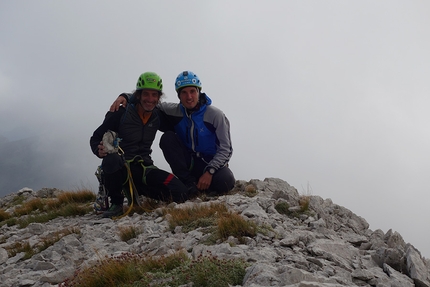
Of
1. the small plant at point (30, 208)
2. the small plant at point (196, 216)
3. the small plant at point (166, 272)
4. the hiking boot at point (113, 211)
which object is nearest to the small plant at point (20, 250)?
the hiking boot at point (113, 211)

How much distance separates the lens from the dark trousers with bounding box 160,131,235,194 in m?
9.77

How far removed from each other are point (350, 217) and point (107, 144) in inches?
247

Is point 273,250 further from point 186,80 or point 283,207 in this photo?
point 186,80

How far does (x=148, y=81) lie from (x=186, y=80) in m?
0.93

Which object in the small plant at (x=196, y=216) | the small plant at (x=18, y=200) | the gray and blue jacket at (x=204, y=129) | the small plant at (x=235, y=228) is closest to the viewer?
the small plant at (x=235, y=228)

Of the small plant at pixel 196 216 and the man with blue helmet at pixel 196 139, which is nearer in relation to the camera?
the small plant at pixel 196 216

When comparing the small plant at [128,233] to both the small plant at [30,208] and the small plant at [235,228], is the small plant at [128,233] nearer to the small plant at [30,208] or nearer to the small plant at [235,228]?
the small plant at [235,228]

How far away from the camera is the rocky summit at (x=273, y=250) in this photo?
447 cm

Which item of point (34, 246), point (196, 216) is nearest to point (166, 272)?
point (196, 216)

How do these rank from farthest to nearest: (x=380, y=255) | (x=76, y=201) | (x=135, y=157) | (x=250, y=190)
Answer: (x=76, y=201), (x=250, y=190), (x=135, y=157), (x=380, y=255)

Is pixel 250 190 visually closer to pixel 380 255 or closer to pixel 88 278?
pixel 380 255

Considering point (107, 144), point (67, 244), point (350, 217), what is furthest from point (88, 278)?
point (350, 217)

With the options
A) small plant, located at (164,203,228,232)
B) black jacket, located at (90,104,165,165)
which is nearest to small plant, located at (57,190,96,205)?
black jacket, located at (90,104,165,165)

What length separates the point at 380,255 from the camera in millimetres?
5426
